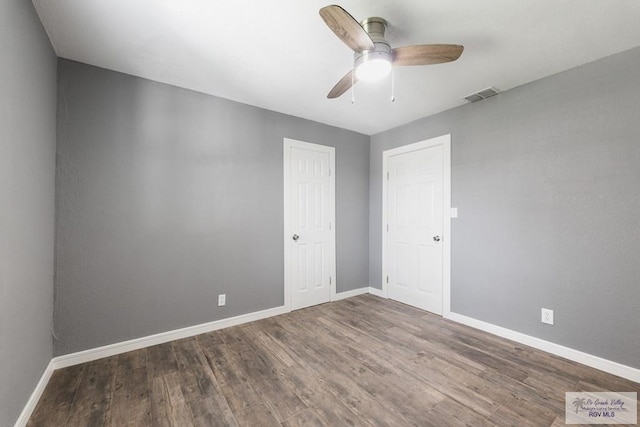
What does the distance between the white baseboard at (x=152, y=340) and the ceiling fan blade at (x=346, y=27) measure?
285cm

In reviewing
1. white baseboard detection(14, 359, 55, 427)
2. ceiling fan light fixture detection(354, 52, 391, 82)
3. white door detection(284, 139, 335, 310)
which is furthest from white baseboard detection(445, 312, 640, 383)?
white baseboard detection(14, 359, 55, 427)

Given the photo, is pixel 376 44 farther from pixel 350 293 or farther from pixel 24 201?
pixel 350 293

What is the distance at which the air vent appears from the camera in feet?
8.82

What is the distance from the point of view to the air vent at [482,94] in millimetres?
2689

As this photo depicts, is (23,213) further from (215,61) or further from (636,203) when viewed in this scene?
(636,203)

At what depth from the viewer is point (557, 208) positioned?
240 cm

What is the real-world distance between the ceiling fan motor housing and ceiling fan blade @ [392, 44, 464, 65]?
0.21ft

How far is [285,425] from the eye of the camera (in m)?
1.56

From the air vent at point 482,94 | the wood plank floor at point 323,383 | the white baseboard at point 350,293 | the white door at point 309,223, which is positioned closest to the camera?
the wood plank floor at point 323,383

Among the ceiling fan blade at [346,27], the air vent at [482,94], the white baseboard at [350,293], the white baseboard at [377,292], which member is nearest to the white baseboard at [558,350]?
the white baseboard at [377,292]

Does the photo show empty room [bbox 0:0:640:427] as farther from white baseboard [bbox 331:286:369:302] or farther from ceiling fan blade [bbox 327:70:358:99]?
white baseboard [bbox 331:286:369:302]

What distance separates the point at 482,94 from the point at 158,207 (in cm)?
348

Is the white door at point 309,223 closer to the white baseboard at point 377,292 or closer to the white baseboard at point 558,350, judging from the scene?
the white baseboard at point 377,292

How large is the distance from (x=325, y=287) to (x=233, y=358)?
1674 millimetres
